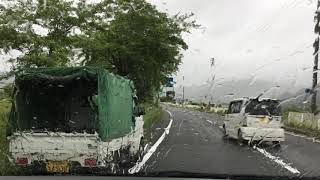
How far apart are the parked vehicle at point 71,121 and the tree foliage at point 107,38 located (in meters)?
0.14

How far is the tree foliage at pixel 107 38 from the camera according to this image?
10.4 ft

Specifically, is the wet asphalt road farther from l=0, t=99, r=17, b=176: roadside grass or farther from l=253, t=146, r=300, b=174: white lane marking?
l=0, t=99, r=17, b=176: roadside grass

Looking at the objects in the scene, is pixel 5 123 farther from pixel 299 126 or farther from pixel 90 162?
pixel 299 126

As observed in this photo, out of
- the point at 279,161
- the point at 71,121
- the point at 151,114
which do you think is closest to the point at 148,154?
the point at 151,114

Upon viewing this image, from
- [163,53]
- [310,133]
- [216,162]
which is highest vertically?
[163,53]

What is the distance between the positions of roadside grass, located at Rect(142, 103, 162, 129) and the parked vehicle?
0.06 m

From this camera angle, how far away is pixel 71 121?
330cm

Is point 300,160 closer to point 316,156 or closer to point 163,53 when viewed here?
point 316,156

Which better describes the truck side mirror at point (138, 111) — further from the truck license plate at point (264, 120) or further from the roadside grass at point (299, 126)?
the roadside grass at point (299, 126)

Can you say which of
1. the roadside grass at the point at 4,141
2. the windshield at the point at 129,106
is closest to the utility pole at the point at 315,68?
the windshield at the point at 129,106

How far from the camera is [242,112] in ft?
9.77

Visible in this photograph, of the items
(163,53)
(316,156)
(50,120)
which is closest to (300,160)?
(316,156)

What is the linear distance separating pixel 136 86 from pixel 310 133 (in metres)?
1.15

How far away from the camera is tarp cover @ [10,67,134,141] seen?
3.01 metres
